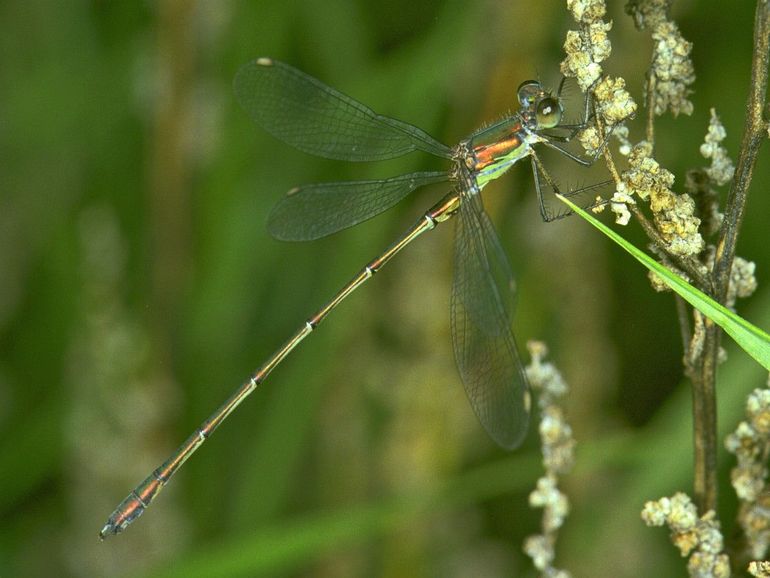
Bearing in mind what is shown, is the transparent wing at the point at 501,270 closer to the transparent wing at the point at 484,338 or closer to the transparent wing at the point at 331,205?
the transparent wing at the point at 484,338

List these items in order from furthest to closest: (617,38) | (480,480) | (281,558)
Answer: (617,38)
(480,480)
(281,558)

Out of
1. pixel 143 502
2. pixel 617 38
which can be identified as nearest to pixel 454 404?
pixel 143 502

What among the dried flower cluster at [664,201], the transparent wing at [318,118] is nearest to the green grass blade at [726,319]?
the dried flower cluster at [664,201]

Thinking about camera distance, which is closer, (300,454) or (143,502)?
(143,502)

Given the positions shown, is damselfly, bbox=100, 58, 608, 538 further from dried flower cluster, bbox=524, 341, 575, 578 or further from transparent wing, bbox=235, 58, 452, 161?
dried flower cluster, bbox=524, 341, 575, 578

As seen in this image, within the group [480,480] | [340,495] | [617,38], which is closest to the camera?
[480,480]

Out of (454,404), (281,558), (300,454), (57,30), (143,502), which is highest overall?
(57,30)

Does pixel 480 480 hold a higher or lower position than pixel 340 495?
lower

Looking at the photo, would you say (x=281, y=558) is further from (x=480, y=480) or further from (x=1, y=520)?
(x=1, y=520)
